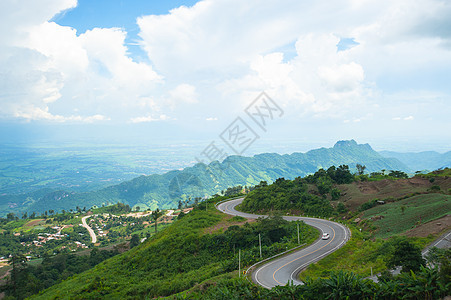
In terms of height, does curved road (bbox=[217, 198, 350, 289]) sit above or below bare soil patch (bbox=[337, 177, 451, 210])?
below

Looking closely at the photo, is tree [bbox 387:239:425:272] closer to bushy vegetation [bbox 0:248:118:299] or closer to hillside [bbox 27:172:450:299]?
hillside [bbox 27:172:450:299]

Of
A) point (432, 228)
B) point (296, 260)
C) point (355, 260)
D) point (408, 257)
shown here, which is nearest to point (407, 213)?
point (432, 228)

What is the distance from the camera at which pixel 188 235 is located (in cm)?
4047

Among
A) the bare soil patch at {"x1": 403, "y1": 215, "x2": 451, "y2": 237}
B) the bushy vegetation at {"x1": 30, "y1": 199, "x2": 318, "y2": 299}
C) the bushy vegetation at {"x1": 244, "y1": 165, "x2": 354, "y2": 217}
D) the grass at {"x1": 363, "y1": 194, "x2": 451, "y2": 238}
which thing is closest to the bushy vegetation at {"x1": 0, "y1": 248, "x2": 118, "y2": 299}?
the bushy vegetation at {"x1": 30, "y1": 199, "x2": 318, "y2": 299}

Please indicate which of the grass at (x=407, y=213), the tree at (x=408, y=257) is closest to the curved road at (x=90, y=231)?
the grass at (x=407, y=213)

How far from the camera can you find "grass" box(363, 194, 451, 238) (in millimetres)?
32250

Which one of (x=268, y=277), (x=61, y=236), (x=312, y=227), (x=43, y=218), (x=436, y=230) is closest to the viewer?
(x=268, y=277)

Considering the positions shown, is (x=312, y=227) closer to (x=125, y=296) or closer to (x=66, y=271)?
(x=125, y=296)

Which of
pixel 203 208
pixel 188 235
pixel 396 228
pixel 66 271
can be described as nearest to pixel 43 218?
pixel 66 271

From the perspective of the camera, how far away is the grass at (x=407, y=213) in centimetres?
3225

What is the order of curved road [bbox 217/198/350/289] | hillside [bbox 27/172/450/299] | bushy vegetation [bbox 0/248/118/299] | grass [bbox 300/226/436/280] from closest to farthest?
hillside [bbox 27/172/450/299] < grass [bbox 300/226/436/280] < curved road [bbox 217/198/350/289] < bushy vegetation [bbox 0/248/118/299]

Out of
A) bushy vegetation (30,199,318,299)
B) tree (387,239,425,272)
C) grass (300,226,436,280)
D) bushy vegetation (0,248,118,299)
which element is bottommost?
bushy vegetation (0,248,118,299)

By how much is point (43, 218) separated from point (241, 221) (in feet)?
580

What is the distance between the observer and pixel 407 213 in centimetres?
3597
